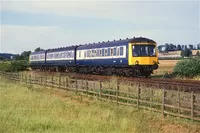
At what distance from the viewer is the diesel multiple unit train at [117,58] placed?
1110 inches

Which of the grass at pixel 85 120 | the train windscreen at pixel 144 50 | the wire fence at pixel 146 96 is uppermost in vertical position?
the train windscreen at pixel 144 50

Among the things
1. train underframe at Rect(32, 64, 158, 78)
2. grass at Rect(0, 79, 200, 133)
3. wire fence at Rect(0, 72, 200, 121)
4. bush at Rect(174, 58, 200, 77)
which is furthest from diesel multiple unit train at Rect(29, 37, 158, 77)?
grass at Rect(0, 79, 200, 133)

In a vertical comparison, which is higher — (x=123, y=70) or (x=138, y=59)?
(x=138, y=59)

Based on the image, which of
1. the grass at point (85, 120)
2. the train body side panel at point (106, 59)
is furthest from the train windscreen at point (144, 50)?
the grass at point (85, 120)

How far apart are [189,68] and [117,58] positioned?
5.77 metres

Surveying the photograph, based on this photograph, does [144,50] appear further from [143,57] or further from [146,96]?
[146,96]

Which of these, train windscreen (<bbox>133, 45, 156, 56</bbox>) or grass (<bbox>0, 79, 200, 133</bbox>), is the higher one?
train windscreen (<bbox>133, 45, 156, 56</bbox>)

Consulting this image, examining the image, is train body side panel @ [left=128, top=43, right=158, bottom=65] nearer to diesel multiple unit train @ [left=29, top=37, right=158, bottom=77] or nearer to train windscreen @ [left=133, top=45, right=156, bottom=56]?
diesel multiple unit train @ [left=29, top=37, right=158, bottom=77]

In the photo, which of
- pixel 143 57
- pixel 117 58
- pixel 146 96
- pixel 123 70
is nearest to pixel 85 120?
pixel 146 96

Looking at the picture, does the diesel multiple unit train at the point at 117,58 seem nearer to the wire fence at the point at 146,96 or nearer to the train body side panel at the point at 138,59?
the train body side panel at the point at 138,59

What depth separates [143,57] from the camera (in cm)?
2839

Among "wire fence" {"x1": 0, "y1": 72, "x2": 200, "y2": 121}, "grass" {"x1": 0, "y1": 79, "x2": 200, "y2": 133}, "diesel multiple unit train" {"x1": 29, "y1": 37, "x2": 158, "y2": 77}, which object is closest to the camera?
"grass" {"x1": 0, "y1": 79, "x2": 200, "y2": 133}

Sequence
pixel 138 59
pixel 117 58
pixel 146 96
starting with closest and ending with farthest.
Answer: pixel 146 96 < pixel 138 59 < pixel 117 58

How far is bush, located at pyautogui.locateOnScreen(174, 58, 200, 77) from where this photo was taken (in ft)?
98.2
